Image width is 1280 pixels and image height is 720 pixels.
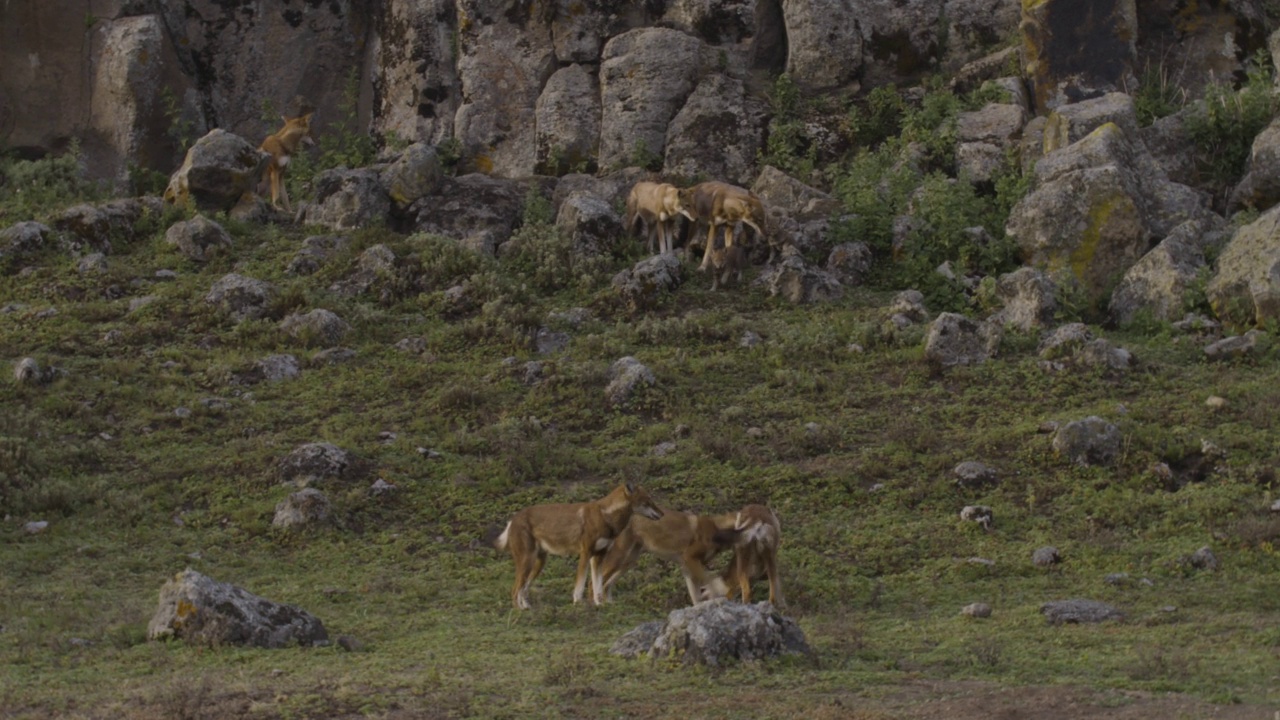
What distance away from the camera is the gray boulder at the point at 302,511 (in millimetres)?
16891

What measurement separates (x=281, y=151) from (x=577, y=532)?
17214 millimetres

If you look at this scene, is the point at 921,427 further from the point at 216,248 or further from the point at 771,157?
the point at 216,248

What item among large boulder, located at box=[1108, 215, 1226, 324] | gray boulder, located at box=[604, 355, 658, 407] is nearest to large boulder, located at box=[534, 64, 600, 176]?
gray boulder, located at box=[604, 355, 658, 407]

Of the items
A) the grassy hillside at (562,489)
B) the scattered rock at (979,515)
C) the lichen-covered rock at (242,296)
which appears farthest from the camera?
the lichen-covered rock at (242,296)

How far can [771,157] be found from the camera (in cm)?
2878

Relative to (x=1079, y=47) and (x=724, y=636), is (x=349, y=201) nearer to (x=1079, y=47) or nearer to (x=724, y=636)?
(x=1079, y=47)

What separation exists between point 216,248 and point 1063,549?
16.7m

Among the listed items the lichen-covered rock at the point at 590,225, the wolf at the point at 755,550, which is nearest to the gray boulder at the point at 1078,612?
the wolf at the point at 755,550

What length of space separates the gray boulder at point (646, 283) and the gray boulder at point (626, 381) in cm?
304

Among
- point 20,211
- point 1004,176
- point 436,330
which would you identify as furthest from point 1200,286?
point 20,211

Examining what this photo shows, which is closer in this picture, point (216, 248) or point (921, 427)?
point (921, 427)

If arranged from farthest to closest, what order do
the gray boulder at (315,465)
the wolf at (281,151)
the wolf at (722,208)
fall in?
the wolf at (281,151), the wolf at (722,208), the gray boulder at (315,465)

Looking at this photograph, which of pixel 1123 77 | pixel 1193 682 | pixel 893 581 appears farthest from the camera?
pixel 1123 77

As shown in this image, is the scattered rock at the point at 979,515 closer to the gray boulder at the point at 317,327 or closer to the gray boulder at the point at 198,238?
the gray boulder at the point at 317,327
